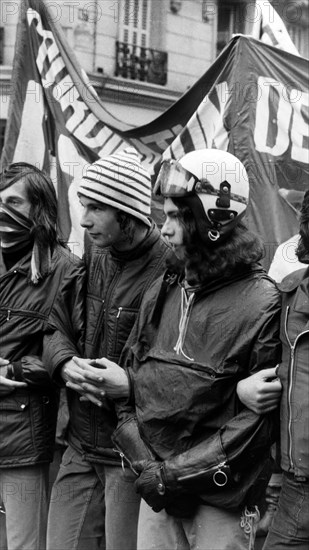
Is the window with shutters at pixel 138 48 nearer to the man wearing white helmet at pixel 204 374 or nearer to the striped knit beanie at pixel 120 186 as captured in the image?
the striped knit beanie at pixel 120 186

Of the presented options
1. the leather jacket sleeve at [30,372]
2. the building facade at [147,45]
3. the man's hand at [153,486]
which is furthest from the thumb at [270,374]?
the building facade at [147,45]

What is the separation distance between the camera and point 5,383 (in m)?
3.78

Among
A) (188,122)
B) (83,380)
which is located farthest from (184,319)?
(188,122)

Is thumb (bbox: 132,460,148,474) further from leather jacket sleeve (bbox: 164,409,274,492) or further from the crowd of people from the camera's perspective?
leather jacket sleeve (bbox: 164,409,274,492)

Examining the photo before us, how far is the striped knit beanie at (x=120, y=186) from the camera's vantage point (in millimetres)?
3590

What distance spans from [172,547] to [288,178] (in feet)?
8.60

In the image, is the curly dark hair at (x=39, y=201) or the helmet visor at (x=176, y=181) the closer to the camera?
the helmet visor at (x=176, y=181)

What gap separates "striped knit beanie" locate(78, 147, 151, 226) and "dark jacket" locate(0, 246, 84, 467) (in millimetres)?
378

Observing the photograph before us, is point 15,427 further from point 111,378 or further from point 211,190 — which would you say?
point 211,190

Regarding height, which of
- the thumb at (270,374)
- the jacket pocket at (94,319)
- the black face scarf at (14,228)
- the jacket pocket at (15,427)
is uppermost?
the black face scarf at (14,228)

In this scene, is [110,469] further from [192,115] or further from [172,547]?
[192,115]

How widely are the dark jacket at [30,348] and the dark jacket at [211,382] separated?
866 millimetres

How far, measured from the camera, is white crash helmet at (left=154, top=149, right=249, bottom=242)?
9.66 feet

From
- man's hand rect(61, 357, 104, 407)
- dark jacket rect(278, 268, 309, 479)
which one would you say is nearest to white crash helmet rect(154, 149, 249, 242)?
dark jacket rect(278, 268, 309, 479)
